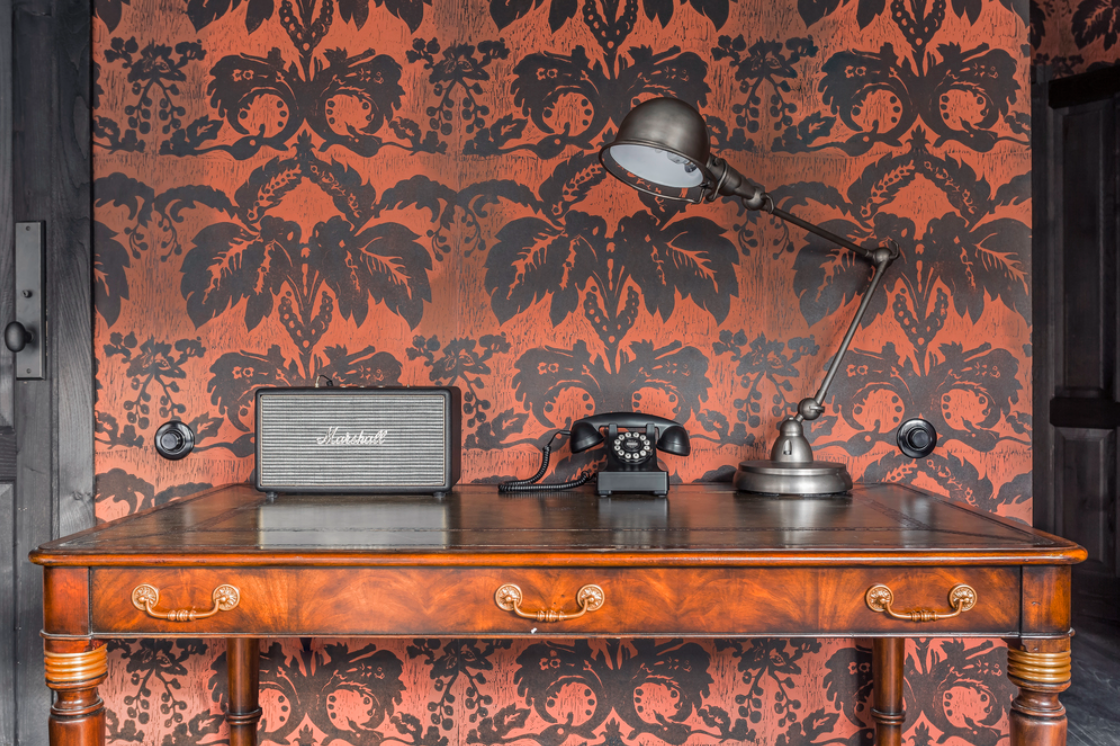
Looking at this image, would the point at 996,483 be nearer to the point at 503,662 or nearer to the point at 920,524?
the point at 920,524

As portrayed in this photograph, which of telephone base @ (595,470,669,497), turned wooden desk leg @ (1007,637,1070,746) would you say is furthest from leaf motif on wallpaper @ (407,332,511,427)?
turned wooden desk leg @ (1007,637,1070,746)

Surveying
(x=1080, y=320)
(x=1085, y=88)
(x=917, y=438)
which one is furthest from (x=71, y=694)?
(x=1085, y=88)

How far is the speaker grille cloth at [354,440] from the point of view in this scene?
1.30m

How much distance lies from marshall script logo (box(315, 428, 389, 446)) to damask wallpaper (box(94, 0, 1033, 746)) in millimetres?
274

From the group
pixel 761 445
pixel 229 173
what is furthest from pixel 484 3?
pixel 761 445

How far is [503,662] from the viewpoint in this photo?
60.4 inches

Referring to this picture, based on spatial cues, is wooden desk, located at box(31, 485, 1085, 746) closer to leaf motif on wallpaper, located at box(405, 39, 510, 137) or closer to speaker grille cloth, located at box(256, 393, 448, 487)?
speaker grille cloth, located at box(256, 393, 448, 487)

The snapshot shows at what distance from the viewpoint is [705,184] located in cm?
127

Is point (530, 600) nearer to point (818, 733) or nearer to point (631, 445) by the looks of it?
point (631, 445)

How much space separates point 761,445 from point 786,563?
2.07 ft

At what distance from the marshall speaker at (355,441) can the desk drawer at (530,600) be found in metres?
0.35

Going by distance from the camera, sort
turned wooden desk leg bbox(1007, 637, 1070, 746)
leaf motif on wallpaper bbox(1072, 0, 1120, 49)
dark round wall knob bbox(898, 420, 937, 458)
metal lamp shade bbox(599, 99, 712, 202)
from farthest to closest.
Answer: leaf motif on wallpaper bbox(1072, 0, 1120, 49) < dark round wall knob bbox(898, 420, 937, 458) < metal lamp shade bbox(599, 99, 712, 202) < turned wooden desk leg bbox(1007, 637, 1070, 746)

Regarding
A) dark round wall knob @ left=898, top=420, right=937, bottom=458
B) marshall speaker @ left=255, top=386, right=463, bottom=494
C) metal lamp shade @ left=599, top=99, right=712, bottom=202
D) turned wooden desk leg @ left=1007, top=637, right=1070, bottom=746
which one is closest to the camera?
turned wooden desk leg @ left=1007, top=637, right=1070, bottom=746

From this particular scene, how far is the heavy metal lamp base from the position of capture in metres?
1.30
